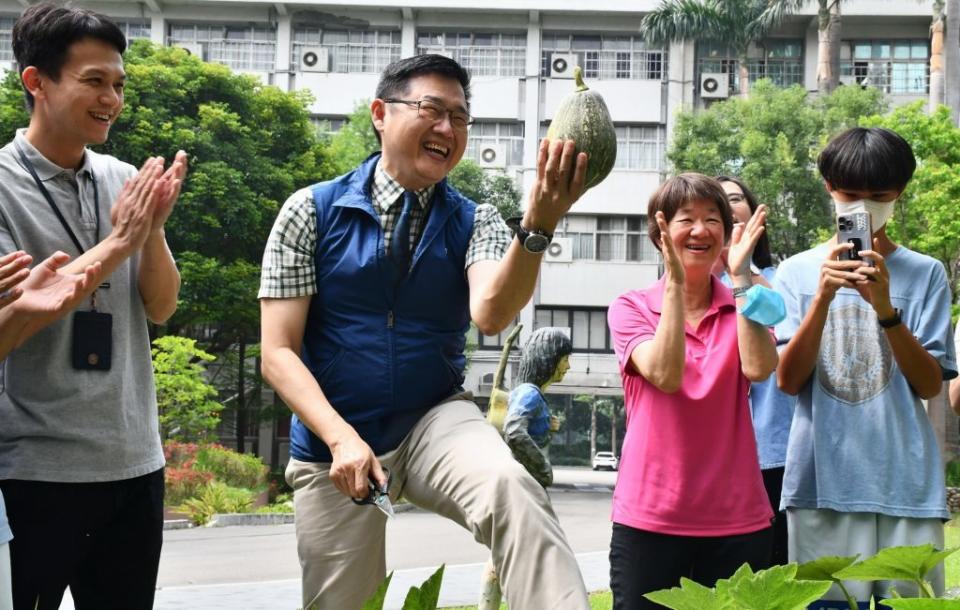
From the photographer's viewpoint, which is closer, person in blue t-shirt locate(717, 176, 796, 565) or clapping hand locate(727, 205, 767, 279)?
clapping hand locate(727, 205, 767, 279)

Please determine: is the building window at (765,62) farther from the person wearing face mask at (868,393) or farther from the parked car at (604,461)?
the person wearing face mask at (868,393)

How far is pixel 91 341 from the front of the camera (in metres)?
3.01

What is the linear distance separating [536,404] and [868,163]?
240 cm

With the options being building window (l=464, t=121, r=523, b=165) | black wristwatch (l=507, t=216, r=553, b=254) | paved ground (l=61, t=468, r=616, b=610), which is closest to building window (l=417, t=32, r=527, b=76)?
building window (l=464, t=121, r=523, b=165)

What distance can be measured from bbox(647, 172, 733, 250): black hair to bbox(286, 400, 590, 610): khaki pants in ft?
3.16

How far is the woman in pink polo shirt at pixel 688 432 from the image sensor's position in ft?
10.6

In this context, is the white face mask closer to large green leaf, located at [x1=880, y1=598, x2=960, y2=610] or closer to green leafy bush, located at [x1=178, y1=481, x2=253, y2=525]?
large green leaf, located at [x1=880, y1=598, x2=960, y2=610]

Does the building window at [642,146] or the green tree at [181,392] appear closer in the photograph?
the green tree at [181,392]

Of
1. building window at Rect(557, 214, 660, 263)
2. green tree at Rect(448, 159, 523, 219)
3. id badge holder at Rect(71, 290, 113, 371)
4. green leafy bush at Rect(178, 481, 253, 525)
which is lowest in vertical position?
green leafy bush at Rect(178, 481, 253, 525)

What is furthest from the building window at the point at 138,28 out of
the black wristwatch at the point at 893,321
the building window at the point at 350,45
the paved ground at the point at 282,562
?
the black wristwatch at the point at 893,321

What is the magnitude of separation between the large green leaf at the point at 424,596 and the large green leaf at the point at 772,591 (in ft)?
0.98

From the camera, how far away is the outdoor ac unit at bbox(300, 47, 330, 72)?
1437 inches

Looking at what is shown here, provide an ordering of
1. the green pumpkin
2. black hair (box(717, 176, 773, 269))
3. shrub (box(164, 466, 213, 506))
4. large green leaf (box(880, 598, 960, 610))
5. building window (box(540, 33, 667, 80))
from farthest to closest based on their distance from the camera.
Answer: building window (box(540, 33, 667, 80))
shrub (box(164, 466, 213, 506))
black hair (box(717, 176, 773, 269))
the green pumpkin
large green leaf (box(880, 598, 960, 610))

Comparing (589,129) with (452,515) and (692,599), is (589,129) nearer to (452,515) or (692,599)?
(452,515)
